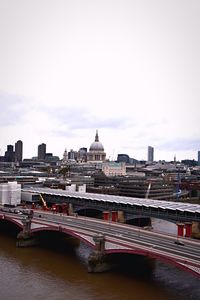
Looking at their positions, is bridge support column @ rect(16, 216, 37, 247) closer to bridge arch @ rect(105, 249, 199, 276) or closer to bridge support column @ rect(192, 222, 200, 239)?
bridge arch @ rect(105, 249, 199, 276)

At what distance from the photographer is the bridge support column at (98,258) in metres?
52.3

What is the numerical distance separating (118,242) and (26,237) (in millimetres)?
21422

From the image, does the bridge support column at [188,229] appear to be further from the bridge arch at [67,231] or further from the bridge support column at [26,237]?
the bridge support column at [26,237]

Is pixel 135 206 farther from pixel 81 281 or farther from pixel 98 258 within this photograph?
Result: pixel 81 281

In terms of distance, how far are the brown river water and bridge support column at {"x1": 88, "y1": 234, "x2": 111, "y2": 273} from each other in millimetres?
830

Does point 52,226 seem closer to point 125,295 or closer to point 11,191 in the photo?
point 125,295

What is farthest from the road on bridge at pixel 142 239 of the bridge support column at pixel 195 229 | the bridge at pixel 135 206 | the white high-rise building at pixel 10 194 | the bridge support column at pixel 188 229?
the white high-rise building at pixel 10 194

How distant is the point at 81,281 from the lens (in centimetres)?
4903

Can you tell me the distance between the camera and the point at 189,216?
7156 cm

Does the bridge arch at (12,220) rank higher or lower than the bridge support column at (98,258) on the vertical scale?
higher

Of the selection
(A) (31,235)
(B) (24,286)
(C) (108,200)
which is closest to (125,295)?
(B) (24,286)

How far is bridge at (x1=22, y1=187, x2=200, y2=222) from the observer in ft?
238

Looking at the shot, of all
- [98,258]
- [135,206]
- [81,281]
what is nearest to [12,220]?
[135,206]

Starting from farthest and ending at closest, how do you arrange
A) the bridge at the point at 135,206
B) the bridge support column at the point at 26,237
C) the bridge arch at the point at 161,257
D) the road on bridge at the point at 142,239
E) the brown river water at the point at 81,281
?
the bridge at the point at 135,206 < the bridge support column at the point at 26,237 < the road on bridge at the point at 142,239 < the brown river water at the point at 81,281 < the bridge arch at the point at 161,257
